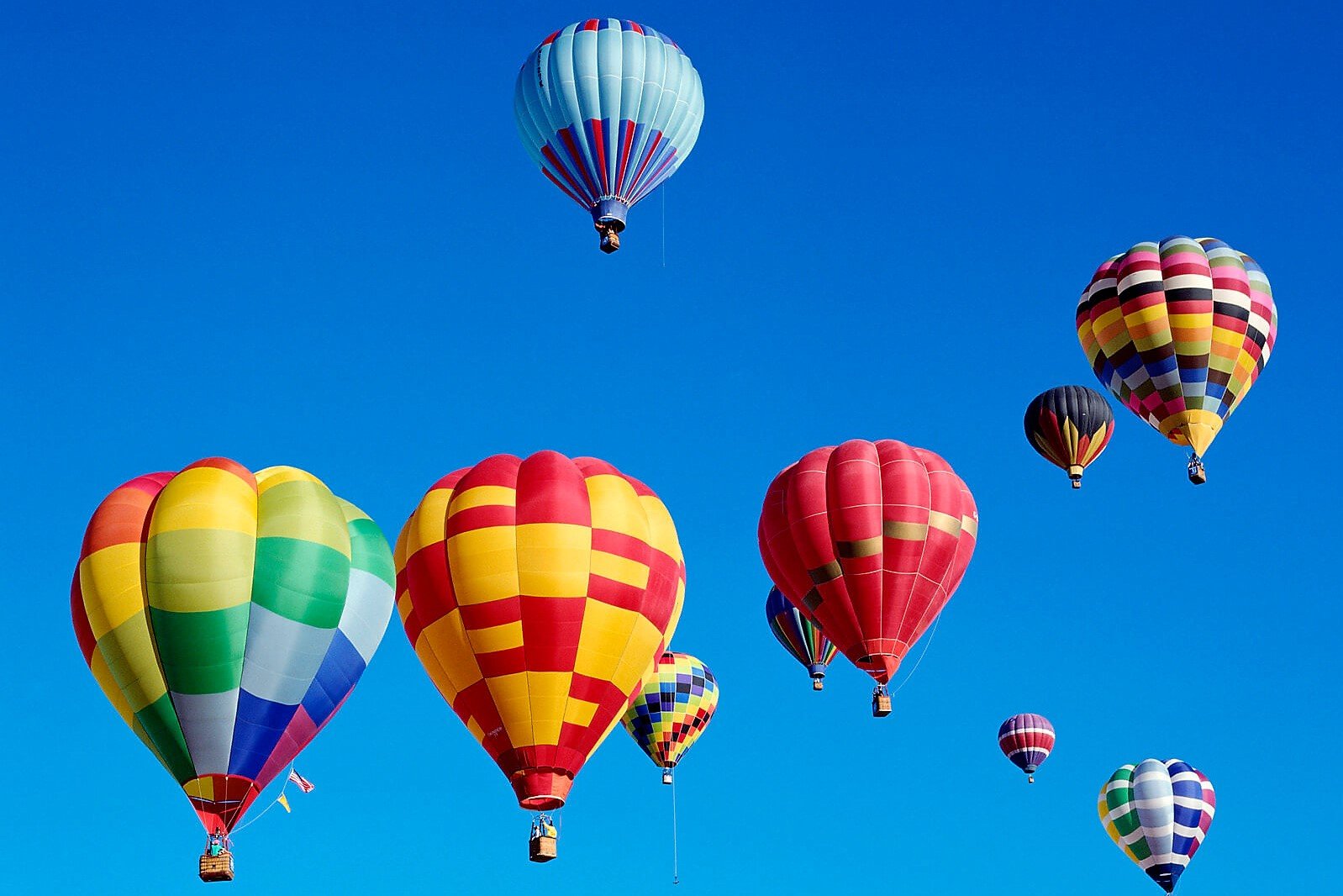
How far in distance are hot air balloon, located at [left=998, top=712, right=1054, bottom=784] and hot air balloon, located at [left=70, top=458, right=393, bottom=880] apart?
60.6ft

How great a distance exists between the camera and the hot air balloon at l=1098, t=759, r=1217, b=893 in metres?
35.8

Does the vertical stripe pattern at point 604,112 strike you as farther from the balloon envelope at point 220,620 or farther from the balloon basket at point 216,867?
the balloon basket at point 216,867

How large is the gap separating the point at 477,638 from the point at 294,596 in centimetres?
217

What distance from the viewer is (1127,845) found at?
36.2 m

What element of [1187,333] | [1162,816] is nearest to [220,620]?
[1187,333]

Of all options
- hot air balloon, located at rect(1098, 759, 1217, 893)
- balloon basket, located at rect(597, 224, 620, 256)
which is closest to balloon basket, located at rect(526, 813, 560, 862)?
balloon basket, located at rect(597, 224, 620, 256)

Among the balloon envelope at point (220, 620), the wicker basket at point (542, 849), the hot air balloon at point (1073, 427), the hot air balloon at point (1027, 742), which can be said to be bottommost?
the wicker basket at point (542, 849)

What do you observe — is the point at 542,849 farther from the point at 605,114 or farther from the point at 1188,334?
the point at 1188,334

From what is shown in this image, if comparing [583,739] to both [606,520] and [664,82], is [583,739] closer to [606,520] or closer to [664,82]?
[606,520]

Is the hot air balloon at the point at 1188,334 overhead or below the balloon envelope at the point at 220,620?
overhead

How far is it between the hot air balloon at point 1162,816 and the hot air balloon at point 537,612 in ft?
48.6

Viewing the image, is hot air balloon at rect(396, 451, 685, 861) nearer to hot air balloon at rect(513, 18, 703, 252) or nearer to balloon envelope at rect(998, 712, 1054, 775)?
hot air balloon at rect(513, 18, 703, 252)

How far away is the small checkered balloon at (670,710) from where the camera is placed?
33.0 m

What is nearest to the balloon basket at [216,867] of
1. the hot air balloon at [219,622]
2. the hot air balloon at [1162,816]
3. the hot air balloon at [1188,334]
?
the hot air balloon at [219,622]
